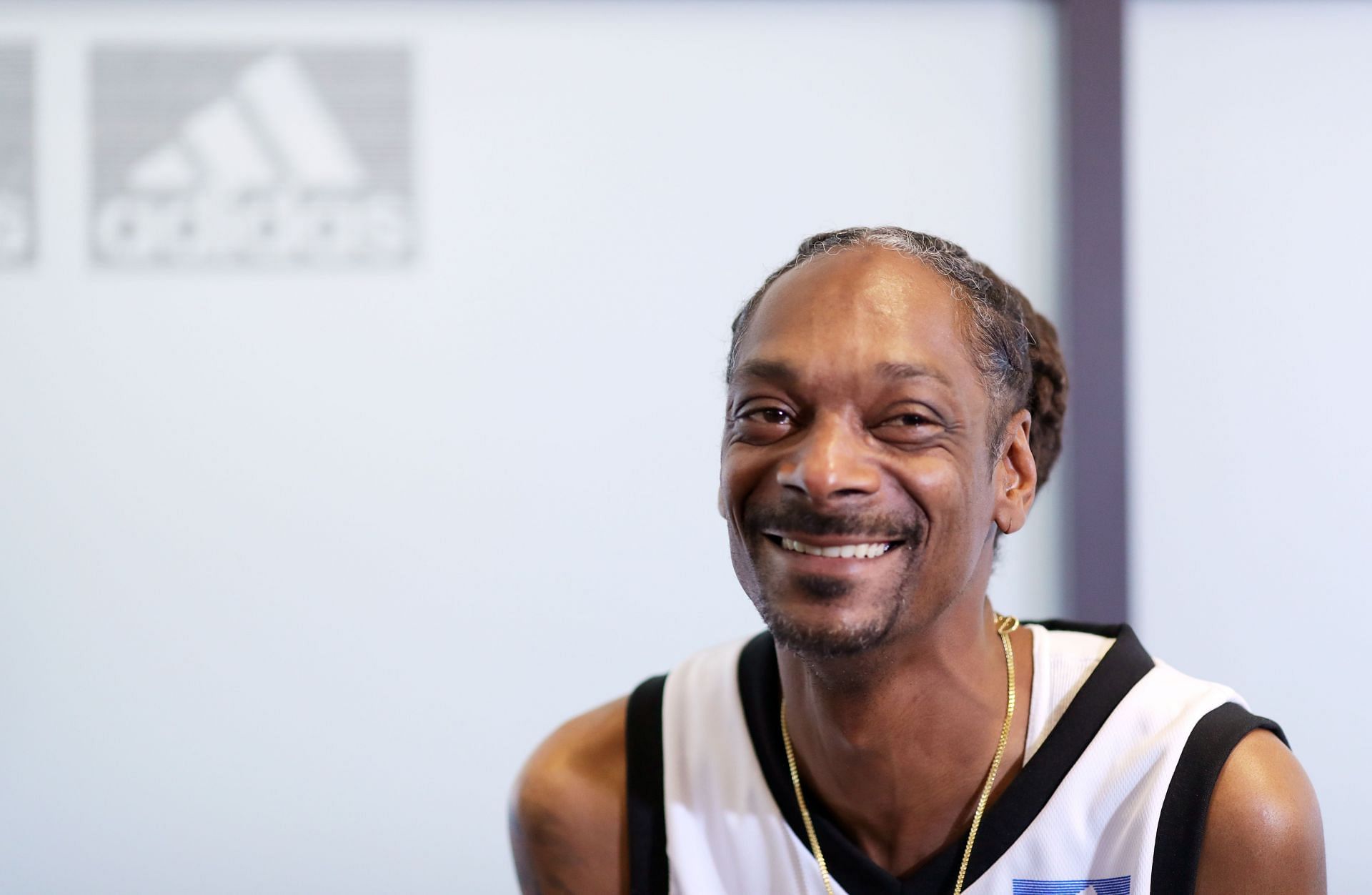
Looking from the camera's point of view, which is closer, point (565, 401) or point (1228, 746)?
point (1228, 746)

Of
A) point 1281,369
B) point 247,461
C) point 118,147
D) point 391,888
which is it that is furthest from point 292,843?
point 1281,369

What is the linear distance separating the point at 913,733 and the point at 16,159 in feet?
6.37

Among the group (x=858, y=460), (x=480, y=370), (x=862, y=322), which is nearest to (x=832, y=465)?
(x=858, y=460)

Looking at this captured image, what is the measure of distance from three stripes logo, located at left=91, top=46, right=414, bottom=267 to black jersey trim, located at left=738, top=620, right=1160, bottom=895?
1.39m

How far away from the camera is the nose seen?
918 mm

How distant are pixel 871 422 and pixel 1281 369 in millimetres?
1532

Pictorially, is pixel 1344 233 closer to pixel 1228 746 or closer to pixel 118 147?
pixel 1228 746

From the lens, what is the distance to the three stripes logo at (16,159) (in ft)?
7.04

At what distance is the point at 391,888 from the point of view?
2.16m

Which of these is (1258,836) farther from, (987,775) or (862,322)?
(862,322)

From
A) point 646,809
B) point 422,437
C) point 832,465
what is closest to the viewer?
point 832,465

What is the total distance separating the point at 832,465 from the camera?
0.92 metres

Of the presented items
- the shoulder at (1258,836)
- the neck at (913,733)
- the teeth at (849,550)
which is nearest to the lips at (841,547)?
the teeth at (849,550)

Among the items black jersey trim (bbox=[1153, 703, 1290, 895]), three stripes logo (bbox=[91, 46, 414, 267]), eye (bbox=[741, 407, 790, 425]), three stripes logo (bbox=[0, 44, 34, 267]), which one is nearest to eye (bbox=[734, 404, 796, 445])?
eye (bbox=[741, 407, 790, 425])
